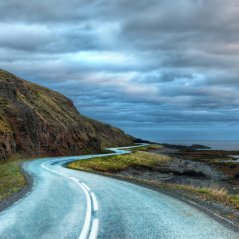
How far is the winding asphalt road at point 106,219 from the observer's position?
10.6 m

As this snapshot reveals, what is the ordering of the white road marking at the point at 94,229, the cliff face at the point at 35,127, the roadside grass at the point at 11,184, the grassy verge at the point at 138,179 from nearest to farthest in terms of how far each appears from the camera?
the white road marking at the point at 94,229
the grassy verge at the point at 138,179
the roadside grass at the point at 11,184
the cliff face at the point at 35,127

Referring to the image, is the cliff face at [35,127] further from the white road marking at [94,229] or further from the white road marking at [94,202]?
the white road marking at [94,229]

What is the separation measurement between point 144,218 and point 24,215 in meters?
3.96

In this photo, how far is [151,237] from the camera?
10.2 m

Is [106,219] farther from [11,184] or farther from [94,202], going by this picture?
[11,184]

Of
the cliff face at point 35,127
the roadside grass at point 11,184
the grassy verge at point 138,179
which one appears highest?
the cliff face at point 35,127

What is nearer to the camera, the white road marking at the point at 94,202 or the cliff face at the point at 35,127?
the white road marking at the point at 94,202

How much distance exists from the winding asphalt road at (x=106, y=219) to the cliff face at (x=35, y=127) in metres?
Answer: 36.7

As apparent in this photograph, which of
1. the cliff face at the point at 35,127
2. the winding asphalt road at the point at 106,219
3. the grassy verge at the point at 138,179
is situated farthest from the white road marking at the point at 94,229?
the cliff face at the point at 35,127

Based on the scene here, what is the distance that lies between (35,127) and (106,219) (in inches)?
2270

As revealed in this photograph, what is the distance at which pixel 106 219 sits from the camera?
1282 centimetres

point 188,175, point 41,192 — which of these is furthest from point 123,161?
point 41,192

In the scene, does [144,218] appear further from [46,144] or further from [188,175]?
[46,144]

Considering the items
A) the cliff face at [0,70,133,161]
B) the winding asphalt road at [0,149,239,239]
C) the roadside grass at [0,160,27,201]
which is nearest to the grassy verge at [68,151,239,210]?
the winding asphalt road at [0,149,239,239]
